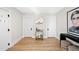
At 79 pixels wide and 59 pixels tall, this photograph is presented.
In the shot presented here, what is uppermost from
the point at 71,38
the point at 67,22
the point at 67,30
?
the point at 67,22

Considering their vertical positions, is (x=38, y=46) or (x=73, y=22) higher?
(x=73, y=22)

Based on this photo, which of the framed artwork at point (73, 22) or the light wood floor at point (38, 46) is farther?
the light wood floor at point (38, 46)

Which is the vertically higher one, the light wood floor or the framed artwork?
the framed artwork

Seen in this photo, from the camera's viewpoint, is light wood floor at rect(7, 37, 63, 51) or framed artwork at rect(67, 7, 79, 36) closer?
framed artwork at rect(67, 7, 79, 36)

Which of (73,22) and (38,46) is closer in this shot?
(73,22)

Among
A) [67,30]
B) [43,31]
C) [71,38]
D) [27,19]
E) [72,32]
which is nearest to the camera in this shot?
[71,38]

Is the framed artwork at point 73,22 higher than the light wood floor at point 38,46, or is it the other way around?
the framed artwork at point 73,22
